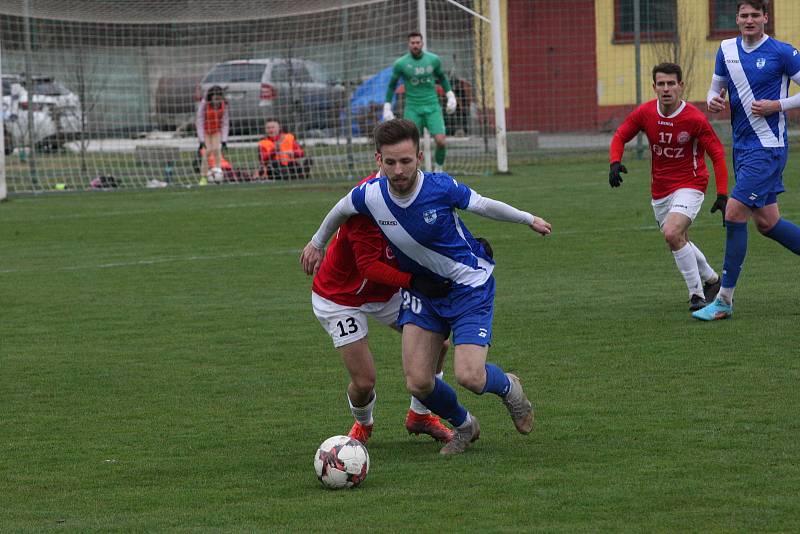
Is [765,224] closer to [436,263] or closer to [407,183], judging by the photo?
[436,263]

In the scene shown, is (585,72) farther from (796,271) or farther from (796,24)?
(796,271)

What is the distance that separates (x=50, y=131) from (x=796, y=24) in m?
13.1

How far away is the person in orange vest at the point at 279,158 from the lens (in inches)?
845

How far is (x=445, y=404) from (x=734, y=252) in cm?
377

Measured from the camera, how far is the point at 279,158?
70.9 feet

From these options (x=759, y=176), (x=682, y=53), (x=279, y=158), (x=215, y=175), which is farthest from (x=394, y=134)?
(x=682, y=53)

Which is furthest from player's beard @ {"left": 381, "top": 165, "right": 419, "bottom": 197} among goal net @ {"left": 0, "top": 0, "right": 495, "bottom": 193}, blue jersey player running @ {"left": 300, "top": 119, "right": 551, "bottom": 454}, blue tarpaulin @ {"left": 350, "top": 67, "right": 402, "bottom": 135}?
blue tarpaulin @ {"left": 350, "top": 67, "right": 402, "bottom": 135}

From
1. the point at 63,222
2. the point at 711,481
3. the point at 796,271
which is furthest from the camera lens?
the point at 63,222

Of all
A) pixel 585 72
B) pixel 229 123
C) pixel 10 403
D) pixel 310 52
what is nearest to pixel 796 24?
pixel 585 72

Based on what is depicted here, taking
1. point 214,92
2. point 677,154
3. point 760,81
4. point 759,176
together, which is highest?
point 214,92

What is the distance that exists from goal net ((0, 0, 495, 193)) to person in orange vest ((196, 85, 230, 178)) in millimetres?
119

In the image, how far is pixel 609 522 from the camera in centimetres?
445

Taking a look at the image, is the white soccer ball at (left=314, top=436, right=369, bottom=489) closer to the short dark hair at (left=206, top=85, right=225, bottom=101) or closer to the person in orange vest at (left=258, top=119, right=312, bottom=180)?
the person in orange vest at (left=258, top=119, right=312, bottom=180)

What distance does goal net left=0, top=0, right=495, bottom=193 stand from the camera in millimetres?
22375
